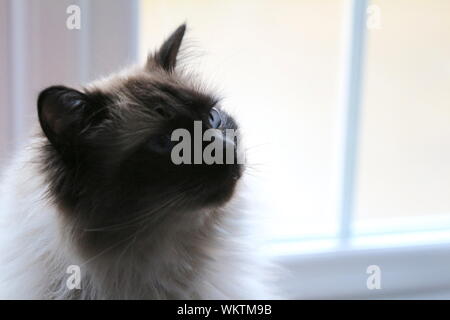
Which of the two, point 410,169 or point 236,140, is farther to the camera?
point 410,169

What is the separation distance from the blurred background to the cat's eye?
10.5 inches

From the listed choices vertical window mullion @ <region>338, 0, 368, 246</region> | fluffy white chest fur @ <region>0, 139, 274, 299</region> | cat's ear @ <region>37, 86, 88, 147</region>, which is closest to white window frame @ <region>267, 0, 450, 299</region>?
vertical window mullion @ <region>338, 0, 368, 246</region>

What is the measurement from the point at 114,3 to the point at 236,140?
1.35 feet

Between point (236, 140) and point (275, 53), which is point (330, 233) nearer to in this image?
point (275, 53)

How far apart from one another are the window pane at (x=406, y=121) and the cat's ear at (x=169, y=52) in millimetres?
562

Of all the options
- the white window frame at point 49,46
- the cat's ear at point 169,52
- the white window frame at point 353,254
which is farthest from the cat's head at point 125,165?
the white window frame at point 353,254

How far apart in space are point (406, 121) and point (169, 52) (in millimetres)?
757

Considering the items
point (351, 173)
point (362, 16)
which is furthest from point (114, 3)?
point (351, 173)

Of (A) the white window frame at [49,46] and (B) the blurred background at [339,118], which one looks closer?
(A) the white window frame at [49,46]

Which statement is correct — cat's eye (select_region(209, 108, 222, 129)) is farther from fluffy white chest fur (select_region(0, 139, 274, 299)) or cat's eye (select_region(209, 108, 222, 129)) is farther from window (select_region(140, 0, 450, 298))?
Answer: window (select_region(140, 0, 450, 298))

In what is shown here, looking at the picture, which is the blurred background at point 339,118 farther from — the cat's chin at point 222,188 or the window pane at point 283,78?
the cat's chin at point 222,188

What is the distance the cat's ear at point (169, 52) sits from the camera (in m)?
0.98

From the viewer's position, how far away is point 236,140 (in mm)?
928
